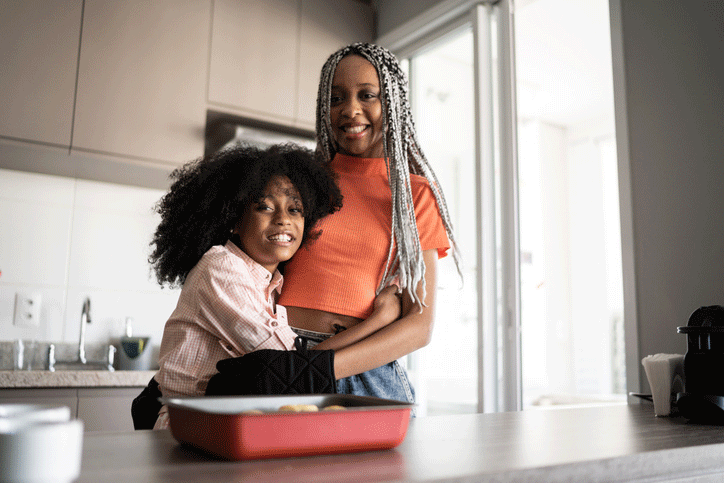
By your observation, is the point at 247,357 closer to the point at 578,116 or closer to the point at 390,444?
the point at 390,444

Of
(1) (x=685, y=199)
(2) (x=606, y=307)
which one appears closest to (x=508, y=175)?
(1) (x=685, y=199)

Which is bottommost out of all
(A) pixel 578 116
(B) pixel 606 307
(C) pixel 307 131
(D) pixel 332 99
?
(B) pixel 606 307

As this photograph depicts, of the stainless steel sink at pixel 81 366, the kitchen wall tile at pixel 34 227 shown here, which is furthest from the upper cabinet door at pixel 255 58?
the stainless steel sink at pixel 81 366

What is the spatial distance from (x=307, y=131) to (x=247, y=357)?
188 centimetres

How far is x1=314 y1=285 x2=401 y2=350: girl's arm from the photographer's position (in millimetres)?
1114

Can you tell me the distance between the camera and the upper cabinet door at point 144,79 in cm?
221

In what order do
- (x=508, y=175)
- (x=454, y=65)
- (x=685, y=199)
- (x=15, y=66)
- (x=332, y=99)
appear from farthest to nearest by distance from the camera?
(x=454, y=65), (x=508, y=175), (x=15, y=66), (x=685, y=199), (x=332, y=99)

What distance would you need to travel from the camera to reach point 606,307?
4492mm

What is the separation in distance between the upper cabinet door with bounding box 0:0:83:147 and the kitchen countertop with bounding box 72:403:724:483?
5.51 feet

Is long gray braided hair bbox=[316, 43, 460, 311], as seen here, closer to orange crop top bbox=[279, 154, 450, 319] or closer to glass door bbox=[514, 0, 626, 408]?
orange crop top bbox=[279, 154, 450, 319]

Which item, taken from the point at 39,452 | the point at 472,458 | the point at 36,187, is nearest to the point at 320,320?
the point at 472,458

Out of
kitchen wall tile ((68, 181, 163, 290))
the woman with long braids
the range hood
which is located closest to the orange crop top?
the woman with long braids

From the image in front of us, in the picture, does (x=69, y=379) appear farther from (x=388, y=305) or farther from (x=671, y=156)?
(x=671, y=156)

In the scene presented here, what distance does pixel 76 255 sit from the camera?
2496 millimetres
